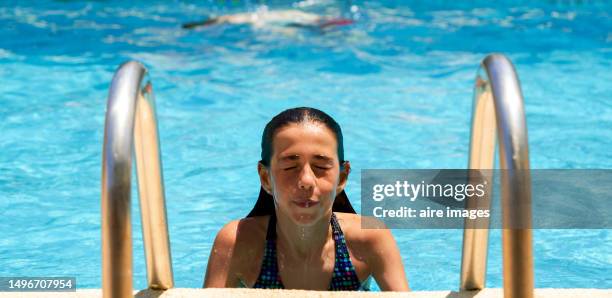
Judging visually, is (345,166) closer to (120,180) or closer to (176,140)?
(120,180)

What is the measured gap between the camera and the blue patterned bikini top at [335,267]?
3.59 metres

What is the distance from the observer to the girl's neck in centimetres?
348

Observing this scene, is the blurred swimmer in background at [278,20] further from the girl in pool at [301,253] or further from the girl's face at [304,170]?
the girl's face at [304,170]

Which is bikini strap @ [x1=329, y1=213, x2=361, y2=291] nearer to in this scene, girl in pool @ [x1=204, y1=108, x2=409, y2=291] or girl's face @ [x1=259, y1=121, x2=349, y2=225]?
girl in pool @ [x1=204, y1=108, x2=409, y2=291]

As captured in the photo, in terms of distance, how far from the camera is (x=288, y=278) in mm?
3586

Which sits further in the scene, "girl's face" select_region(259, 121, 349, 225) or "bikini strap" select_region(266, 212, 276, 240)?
"bikini strap" select_region(266, 212, 276, 240)

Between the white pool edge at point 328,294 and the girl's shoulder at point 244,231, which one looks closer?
the white pool edge at point 328,294

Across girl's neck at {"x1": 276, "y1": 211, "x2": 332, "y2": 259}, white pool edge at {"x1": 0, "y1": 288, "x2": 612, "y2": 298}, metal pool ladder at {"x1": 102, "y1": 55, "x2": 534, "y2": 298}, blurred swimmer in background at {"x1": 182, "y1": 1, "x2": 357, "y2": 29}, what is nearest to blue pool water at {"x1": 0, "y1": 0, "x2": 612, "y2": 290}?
blurred swimmer in background at {"x1": 182, "y1": 1, "x2": 357, "y2": 29}

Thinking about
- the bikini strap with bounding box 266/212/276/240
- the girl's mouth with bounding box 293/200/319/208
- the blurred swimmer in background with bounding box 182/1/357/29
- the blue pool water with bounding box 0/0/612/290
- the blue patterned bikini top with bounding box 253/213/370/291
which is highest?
the blurred swimmer in background with bounding box 182/1/357/29

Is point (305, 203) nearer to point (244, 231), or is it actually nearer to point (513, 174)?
point (244, 231)

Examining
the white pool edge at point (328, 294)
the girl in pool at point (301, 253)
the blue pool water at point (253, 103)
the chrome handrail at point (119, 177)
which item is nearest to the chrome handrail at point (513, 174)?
the white pool edge at point (328, 294)

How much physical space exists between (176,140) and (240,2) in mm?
6788

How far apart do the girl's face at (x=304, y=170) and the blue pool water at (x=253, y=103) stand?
2257 mm

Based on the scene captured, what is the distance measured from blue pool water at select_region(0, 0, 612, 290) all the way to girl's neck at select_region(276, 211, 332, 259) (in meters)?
1.79
